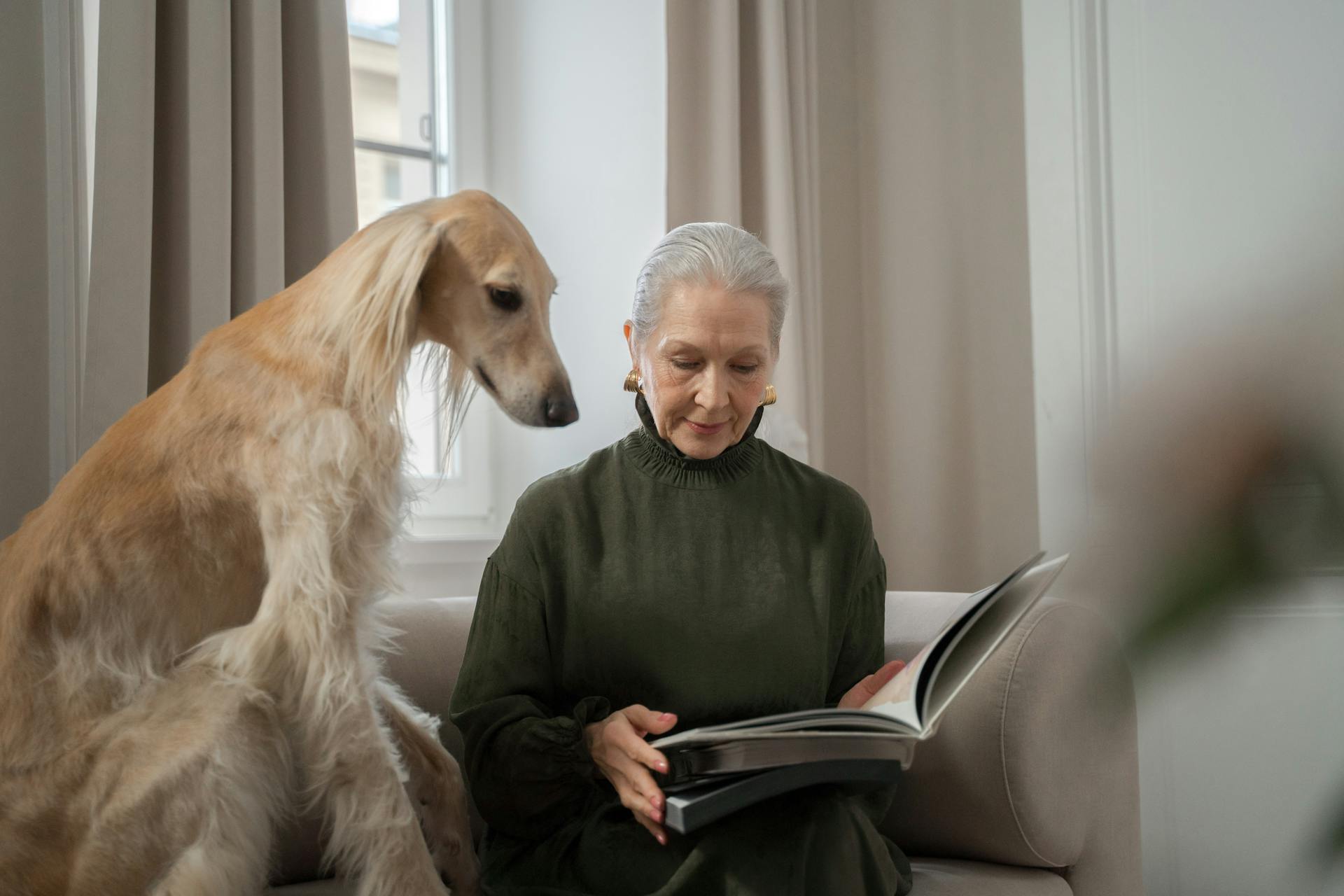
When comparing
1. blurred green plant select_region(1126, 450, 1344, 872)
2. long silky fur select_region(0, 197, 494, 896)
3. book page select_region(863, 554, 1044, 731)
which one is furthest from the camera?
long silky fur select_region(0, 197, 494, 896)

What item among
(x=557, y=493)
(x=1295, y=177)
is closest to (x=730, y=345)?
(x=557, y=493)

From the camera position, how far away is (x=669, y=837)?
1.17 m

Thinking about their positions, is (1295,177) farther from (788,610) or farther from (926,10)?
(926,10)

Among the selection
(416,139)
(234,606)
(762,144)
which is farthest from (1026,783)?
(416,139)

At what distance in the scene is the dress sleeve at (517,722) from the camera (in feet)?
3.93

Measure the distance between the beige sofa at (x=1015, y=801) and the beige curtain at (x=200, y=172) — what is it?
0.76 m

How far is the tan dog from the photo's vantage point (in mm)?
1033

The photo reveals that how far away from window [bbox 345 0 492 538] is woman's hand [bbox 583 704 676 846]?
1.42 metres

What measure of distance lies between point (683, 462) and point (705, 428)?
0.06m

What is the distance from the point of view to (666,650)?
51.8 inches

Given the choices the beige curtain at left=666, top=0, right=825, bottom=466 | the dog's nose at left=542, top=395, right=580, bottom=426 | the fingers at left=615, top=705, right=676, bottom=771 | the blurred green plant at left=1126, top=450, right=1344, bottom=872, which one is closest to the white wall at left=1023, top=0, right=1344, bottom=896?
the blurred green plant at left=1126, top=450, right=1344, bottom=872

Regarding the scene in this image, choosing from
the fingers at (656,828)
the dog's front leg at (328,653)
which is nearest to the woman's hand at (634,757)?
the fingers at (656,828)

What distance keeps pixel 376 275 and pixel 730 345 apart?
0.43 m

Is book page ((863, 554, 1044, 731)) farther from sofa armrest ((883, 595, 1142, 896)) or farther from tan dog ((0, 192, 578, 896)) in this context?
tan dog ((0, 192, 578, 896))
